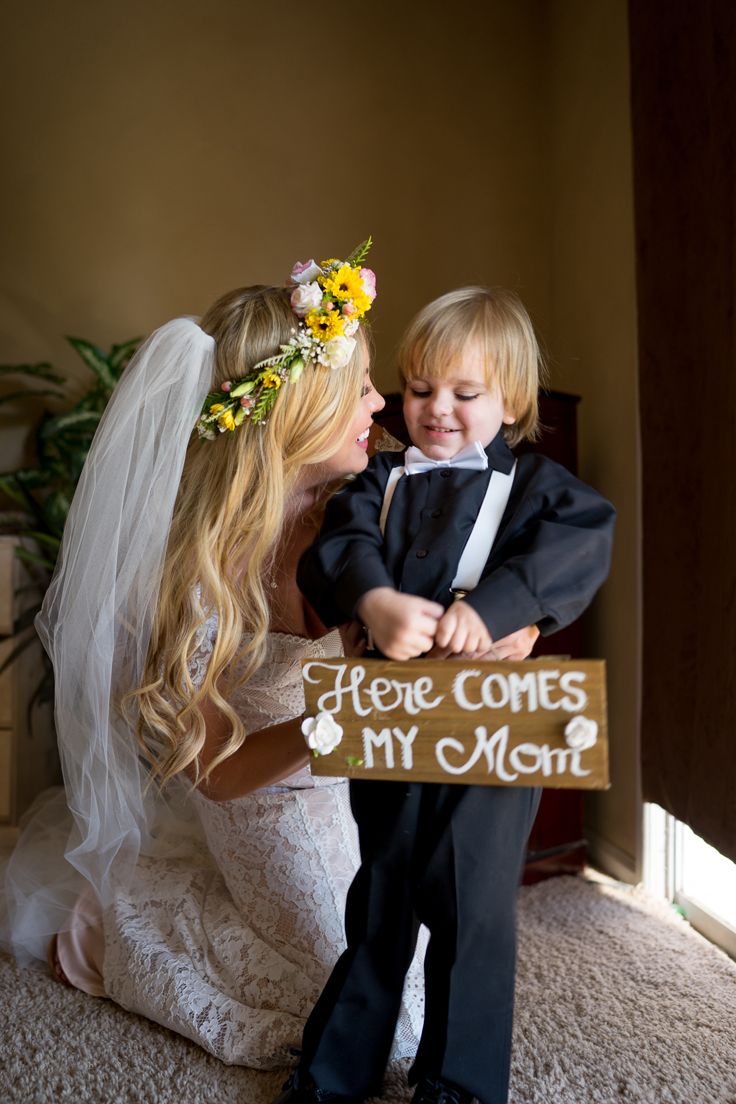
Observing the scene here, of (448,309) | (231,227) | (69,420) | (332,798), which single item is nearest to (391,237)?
(231,227)

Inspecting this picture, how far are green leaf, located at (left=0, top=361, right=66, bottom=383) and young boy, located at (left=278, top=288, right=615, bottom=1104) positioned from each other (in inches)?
81.0

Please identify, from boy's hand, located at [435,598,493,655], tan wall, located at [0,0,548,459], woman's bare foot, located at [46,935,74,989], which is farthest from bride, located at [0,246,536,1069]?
tan wall, located at [0,0,548,459]

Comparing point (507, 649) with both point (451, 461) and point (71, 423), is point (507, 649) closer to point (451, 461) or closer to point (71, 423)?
point (451, 461)

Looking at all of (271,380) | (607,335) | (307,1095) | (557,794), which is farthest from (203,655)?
(607,335)

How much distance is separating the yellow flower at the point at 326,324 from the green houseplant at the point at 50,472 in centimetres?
156

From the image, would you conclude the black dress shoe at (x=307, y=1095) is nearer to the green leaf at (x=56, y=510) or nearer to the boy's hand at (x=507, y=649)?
the boy's hand at (x=507, y=649)

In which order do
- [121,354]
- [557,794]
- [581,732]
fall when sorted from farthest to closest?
[121,354]
[557,794]
[581,732]

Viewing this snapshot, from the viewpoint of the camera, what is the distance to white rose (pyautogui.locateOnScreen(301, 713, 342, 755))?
120 centimetres

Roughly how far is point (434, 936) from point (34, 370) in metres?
2.47

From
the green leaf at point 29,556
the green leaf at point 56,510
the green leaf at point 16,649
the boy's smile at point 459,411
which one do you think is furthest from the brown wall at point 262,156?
the boy's smile at point 459,411

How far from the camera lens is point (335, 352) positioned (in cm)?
158

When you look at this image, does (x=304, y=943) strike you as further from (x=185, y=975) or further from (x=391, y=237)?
(x=391, y=237)

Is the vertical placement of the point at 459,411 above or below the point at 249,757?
above

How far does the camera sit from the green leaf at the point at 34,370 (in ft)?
10.1
